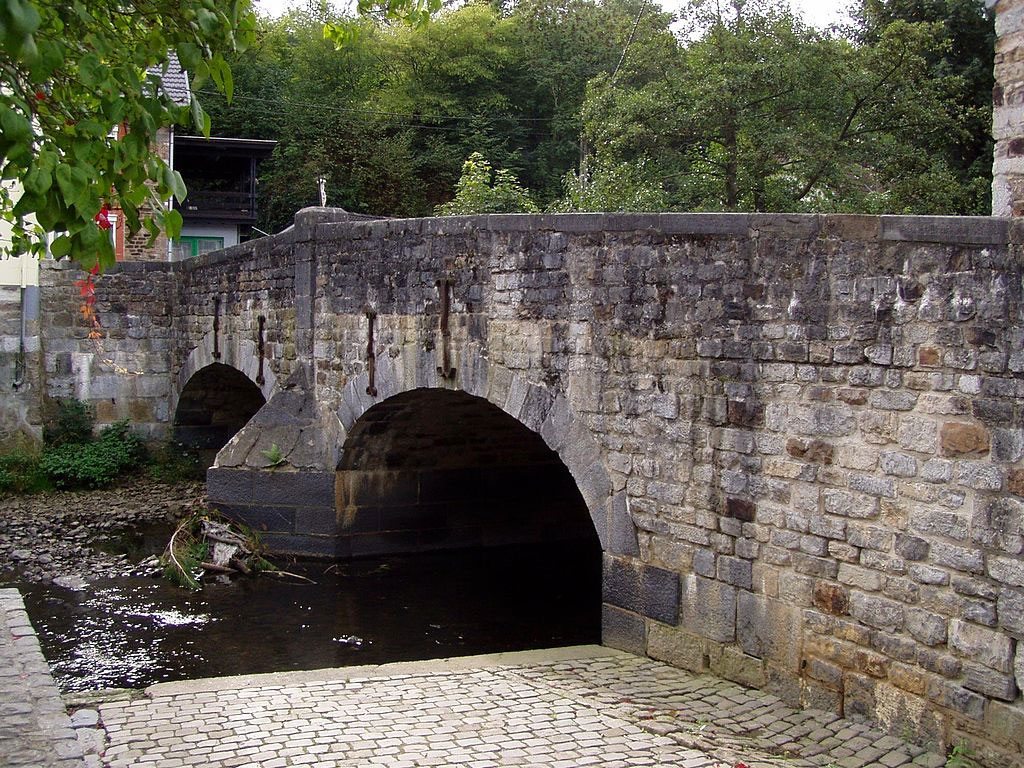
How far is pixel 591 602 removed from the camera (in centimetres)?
1084

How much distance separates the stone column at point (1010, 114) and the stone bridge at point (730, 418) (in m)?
1.13

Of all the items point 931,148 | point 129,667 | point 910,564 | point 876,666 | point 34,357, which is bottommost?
point 129,667

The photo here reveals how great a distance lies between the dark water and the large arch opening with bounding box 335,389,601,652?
0.15 ft

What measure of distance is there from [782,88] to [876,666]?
1183 centimetres

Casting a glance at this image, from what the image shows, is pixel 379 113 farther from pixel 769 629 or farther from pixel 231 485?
pixel 769 629

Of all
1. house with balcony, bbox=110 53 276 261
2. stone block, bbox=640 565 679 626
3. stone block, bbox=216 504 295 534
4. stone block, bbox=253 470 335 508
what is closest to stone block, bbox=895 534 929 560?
stone block, bbox=640 565 679 626

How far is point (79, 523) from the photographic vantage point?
547 inches

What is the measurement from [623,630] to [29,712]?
3762mm

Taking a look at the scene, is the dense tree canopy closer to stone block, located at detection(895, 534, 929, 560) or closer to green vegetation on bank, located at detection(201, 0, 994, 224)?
green vegetation on bank, located at detection(201, 0, 994, 224)

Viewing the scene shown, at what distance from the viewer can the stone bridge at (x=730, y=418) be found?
539 centimetres

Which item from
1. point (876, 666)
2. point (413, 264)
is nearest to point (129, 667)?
point (413, 264)

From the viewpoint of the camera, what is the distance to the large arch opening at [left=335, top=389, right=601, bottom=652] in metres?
10.8

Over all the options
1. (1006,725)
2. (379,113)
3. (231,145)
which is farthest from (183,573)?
(379,113)

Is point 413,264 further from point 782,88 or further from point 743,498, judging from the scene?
point 782,88
